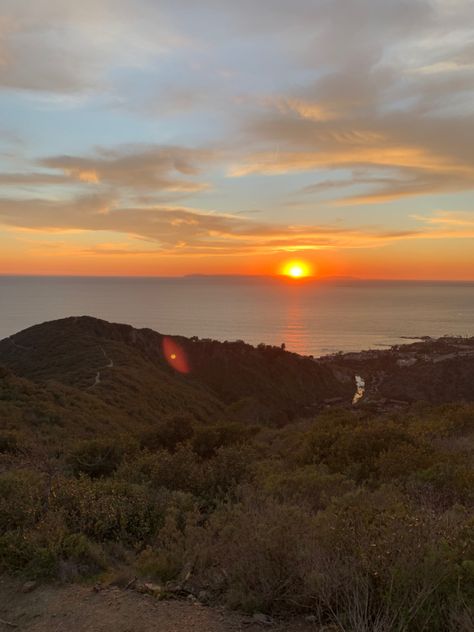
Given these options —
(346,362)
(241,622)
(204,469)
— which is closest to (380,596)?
(241,622)

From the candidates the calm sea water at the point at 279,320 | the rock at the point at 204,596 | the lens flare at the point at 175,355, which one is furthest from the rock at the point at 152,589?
the calm sea water at the point at 279,320

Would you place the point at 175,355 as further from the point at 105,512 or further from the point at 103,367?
the point at 105,512

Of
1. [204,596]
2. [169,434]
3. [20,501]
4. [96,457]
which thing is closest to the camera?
[204,596]

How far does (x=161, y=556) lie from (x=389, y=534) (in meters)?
2.32

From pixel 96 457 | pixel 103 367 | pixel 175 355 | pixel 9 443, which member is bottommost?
pixel 175 355

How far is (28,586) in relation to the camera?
4.52 metres

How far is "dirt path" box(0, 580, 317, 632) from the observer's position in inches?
149

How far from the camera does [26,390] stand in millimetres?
24500

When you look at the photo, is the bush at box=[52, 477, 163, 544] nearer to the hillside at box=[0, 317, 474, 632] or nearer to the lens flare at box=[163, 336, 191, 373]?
the hillside at box=[0, 317, 474, 632]

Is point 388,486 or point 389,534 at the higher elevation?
point 389,534

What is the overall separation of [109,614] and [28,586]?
40.5 inches

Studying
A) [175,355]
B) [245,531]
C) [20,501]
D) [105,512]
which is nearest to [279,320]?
[175,355]

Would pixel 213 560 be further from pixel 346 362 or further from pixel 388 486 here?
pixel 346 362

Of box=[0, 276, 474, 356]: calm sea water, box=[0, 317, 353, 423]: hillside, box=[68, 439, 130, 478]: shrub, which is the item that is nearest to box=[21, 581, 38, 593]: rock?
box=[68, 439, 130, 478]: shrub
